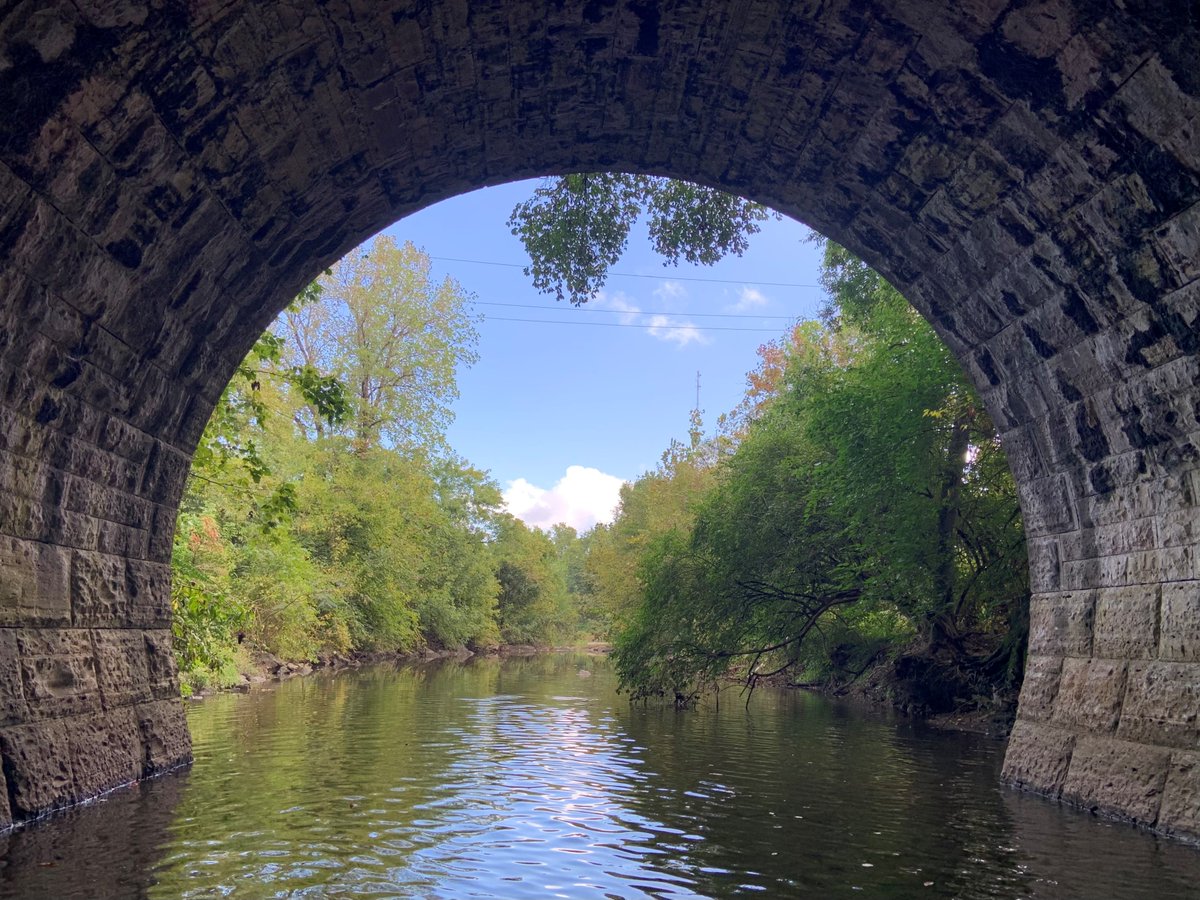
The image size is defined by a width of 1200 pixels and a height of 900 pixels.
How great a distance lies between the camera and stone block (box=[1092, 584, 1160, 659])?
812cm

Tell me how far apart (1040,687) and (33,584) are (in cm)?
888

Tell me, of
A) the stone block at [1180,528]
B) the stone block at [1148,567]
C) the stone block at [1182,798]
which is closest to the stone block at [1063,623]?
the stone block at [1148,567]

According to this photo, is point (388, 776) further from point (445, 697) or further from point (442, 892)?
point (445, 697)

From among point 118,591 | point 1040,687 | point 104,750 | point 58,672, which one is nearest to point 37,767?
point 58,672

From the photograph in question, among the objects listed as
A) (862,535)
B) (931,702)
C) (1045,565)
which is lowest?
(931,702)

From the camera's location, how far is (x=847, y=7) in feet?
23.4

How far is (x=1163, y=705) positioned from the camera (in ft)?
25.6

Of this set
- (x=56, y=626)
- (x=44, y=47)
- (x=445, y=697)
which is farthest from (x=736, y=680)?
(x=44, y=47)

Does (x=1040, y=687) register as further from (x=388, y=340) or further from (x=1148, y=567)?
(x=388, y=340)

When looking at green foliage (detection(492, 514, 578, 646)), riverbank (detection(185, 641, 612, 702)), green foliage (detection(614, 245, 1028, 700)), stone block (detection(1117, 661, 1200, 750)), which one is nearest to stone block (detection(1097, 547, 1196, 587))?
stone block (detection(1117, 661, 1200, 750))

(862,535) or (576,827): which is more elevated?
(862,535)

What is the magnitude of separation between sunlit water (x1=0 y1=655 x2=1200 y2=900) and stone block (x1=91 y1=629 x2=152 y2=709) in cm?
82

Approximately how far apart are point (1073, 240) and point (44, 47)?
7.15 metres

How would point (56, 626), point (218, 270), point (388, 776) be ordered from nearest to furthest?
point (56, 626), point (218, 270), point (388, 776)
